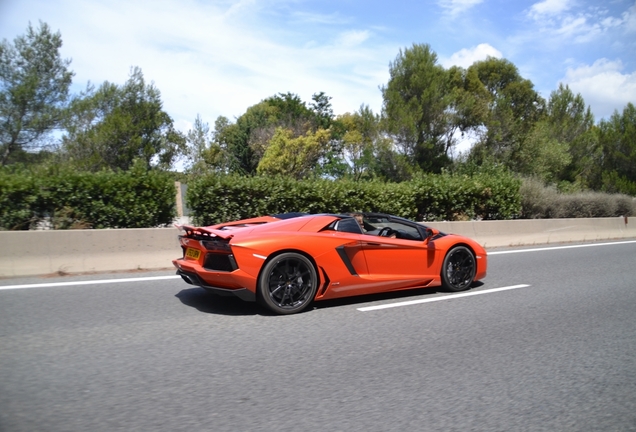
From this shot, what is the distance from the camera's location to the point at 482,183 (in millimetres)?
16109

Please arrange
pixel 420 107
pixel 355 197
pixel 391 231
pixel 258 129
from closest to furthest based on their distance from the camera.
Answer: pixel 391 231
pixel 355 197
pixel 420 107
pixel 258 129

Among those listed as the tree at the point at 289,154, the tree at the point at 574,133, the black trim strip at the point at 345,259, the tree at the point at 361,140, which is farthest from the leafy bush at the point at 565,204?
the tree at the point at 289,154

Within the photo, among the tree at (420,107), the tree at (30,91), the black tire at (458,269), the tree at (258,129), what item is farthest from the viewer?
the tree at (258,129)

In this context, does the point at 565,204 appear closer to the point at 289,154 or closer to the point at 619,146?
the point at 289,154

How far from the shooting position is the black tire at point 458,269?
25.9 ft

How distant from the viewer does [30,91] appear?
87.8 ft

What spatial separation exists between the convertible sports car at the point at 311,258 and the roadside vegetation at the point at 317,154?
13.7 feet

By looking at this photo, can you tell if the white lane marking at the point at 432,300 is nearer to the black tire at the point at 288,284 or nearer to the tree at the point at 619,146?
the black tire at the point at 288,284

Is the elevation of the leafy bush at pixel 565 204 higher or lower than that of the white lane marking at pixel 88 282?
higher

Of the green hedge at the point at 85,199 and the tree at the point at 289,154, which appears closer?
the green hedge at the point at 85,199

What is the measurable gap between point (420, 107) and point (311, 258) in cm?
2770

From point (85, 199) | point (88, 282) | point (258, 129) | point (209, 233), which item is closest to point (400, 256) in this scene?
point (209, 233)

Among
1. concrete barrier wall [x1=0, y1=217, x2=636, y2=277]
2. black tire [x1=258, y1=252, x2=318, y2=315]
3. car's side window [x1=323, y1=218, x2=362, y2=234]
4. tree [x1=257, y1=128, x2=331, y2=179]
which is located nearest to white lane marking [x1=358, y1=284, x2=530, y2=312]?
black tire [x1=258, y1=252, x2=318, y2=315]

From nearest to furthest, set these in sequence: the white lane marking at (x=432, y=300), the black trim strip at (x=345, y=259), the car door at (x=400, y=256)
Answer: the black trim strip at (x=345, y=259) → the white lane marking at (x=432, y=300) → the car door at (x=400, y=256)
